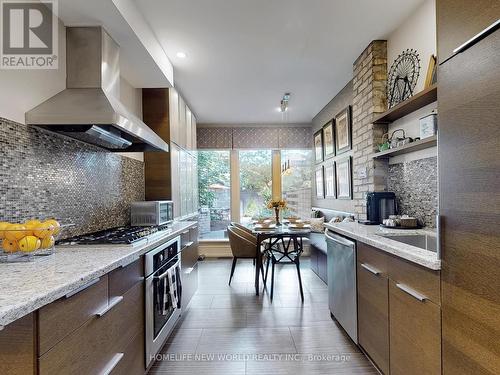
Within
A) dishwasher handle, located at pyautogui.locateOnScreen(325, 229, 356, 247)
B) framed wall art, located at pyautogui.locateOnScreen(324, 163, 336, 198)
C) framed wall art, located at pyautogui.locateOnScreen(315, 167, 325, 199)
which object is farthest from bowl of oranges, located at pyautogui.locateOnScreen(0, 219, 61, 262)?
framed wall art, located at pyautogui.locateOnScreen(315, 167, 325, 199)

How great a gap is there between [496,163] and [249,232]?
312 centimetres

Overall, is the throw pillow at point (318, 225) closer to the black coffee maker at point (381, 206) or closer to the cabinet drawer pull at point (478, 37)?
the black coffee maker at point (381, 206)

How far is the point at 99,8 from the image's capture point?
185cm

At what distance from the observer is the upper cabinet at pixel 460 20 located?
1.00 meters

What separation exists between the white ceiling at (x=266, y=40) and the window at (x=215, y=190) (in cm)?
171

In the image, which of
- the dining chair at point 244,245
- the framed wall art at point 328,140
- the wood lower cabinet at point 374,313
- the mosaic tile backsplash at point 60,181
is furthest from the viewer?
the framed wall art at point 328,140

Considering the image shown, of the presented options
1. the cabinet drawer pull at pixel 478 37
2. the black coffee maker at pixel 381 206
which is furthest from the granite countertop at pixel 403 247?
the cabinet drawer pull at pixel 478 37

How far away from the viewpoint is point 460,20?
1131 mm

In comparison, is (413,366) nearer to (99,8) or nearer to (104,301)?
(104,301)

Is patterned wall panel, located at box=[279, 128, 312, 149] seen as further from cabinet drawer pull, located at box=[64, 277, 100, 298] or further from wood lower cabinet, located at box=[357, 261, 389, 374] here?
cabinet drawer pull, located at box=[64, 277, 100, 298]

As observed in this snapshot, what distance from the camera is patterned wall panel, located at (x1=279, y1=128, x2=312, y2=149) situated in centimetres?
582

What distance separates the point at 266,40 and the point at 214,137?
3.19 m

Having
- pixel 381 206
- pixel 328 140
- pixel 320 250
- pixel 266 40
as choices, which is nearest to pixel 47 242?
pixel 266 40

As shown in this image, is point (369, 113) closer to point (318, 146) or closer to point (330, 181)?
point (330, 181)
